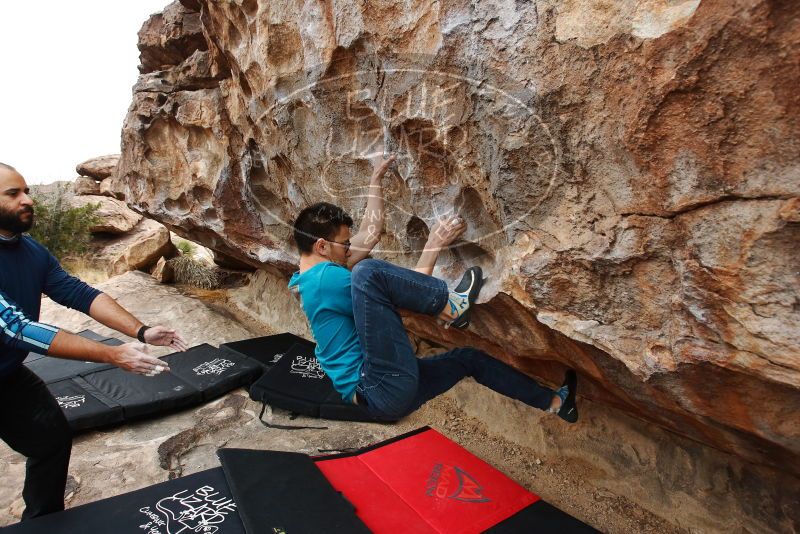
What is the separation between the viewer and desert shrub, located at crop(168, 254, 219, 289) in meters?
6.81

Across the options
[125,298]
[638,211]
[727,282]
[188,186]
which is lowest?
[125,298]

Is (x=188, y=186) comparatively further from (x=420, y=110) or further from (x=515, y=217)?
(x=515, y=217)

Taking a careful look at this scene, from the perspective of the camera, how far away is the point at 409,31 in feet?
6.86

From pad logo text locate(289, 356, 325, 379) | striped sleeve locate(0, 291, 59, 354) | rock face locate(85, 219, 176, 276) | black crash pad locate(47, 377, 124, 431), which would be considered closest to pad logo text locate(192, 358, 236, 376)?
pad logo text locate(289, 356, 325, 379)

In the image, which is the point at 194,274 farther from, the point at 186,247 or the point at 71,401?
the point at 71,401

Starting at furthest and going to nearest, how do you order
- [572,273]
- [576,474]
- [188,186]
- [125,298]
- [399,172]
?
[125,298]
[188,186]
[576,474]
[399,172]
[572,273]

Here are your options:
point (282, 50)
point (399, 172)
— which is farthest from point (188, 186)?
point (399, 172)

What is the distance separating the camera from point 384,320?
1.92 metres

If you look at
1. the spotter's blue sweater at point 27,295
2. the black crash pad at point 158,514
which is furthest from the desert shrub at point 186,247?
the black crash pad at point 158,514

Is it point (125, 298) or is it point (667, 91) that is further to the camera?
point (125, 298)

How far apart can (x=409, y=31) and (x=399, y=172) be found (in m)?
0.65

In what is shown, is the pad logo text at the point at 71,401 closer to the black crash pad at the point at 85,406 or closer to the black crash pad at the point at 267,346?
the black crash pad at the point at 85,406

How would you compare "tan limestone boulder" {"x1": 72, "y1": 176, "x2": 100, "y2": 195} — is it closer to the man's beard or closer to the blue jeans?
the man's beard

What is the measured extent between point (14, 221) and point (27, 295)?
33 cm
